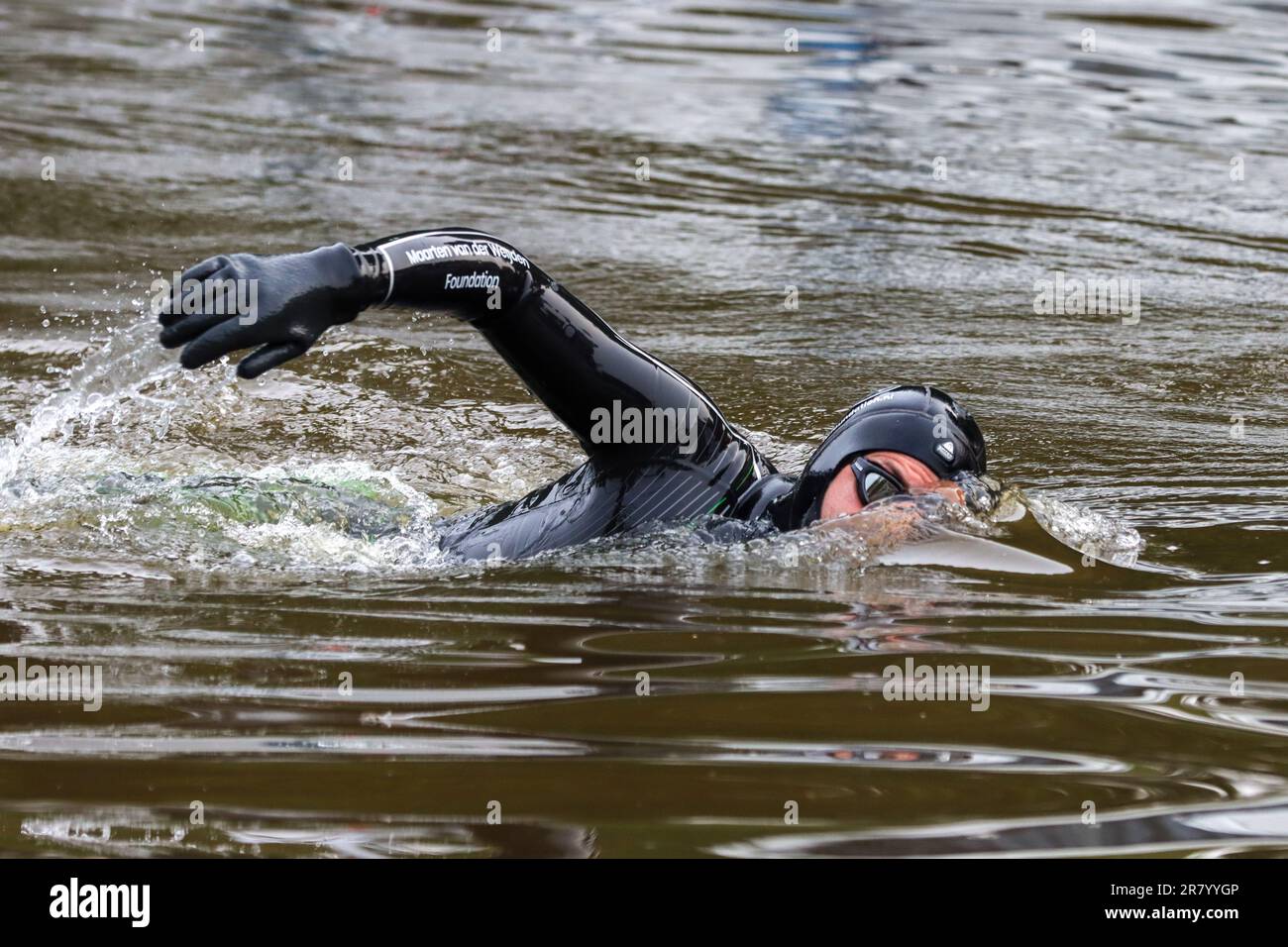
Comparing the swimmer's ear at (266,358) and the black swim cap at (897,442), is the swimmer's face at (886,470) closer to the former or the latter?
the black swim cap at (897,442)

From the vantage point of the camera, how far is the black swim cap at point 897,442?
14.9 feet

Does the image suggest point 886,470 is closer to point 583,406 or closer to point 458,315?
point 583,406

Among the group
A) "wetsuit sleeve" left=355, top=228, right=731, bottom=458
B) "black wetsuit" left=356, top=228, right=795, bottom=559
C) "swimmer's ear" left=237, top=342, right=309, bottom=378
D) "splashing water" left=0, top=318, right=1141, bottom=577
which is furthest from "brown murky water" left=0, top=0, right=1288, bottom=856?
"swimmer's ear" left=237, top=342, right=309, bottom=378

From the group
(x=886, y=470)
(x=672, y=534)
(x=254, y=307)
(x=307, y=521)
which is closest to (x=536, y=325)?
(x=672, y=534)

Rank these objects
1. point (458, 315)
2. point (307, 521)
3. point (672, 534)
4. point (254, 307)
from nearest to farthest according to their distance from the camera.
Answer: point (254, 307), point (458, 315), point (672, 534), point (307, 521)

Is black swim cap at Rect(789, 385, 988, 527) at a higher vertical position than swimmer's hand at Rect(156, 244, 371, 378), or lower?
lower

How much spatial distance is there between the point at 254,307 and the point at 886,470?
1.70 meters

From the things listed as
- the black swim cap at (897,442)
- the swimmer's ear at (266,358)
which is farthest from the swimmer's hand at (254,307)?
the black swim cap at (897,442)

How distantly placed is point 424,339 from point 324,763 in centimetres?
506

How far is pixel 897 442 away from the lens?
453 cm

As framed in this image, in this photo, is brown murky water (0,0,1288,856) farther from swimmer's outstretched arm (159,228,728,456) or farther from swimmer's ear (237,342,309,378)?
swimmer's ear (237,342,309,378)

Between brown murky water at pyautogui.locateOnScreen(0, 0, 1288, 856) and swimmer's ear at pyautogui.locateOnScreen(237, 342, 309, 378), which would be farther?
swimmer's ear at pyautogui.locateOnScreen(237, 342, 309, 378)

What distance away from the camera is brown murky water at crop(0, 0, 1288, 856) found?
3256 millimetres
